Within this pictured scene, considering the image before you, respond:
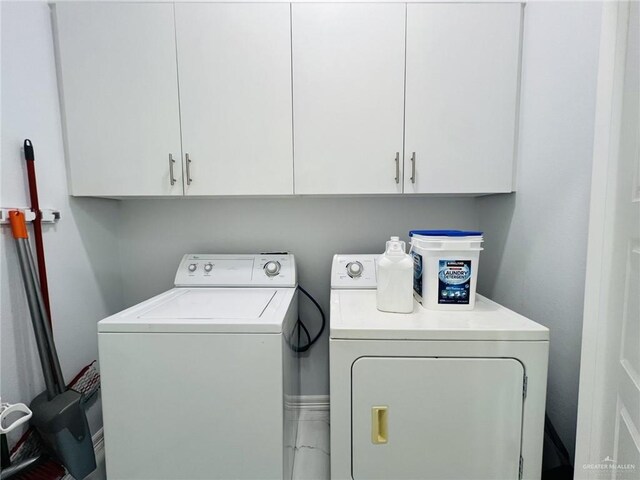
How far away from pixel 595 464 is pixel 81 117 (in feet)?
7.85

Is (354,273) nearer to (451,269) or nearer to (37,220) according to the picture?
(451,269)

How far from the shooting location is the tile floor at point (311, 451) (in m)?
1.40

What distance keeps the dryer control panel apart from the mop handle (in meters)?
0.56

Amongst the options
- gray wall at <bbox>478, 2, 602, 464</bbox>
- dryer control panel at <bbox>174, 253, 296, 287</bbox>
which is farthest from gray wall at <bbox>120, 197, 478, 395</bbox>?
gray wall at <bbox>478, 2, 602, 464</bbox>

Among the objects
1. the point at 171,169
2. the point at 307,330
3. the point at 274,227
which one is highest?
the point at 171,169

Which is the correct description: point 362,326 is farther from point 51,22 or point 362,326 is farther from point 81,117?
point 51,22

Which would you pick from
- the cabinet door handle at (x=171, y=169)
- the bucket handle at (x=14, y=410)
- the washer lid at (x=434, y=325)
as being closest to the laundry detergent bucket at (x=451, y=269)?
the washer lid at (x=434, y=325)

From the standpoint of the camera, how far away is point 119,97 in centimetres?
135

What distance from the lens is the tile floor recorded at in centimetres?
140

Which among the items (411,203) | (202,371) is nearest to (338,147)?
(411,203)

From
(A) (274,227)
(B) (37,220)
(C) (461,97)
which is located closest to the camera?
(B) (37,220)

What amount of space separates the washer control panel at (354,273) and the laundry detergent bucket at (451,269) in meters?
0.40

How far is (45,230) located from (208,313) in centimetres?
89

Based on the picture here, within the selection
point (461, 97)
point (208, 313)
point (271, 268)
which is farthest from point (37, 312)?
point (461, 97)
